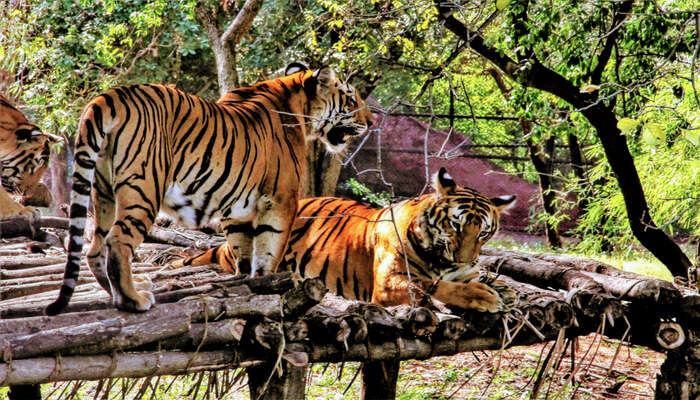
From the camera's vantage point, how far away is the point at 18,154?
4.16 metres

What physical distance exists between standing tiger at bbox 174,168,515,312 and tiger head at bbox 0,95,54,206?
0.94 m

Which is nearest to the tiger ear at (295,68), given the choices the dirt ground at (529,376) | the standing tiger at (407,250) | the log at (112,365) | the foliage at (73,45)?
the standing tiger at (407,250)

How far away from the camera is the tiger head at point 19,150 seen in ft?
13.4

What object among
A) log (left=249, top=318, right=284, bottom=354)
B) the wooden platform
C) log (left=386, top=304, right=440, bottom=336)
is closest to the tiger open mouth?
the wooden platform

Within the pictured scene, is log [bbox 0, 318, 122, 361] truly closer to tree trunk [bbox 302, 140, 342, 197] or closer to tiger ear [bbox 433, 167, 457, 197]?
tiger ear [bbox 433, 167, 457, 197]

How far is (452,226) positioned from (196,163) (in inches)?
43.7

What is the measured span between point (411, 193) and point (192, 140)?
26.6ft

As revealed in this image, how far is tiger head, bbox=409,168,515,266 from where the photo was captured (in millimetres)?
3529

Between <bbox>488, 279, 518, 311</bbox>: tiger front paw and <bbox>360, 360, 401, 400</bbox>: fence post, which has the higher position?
<bbox>488, 279, 518, 311</bbox>: tiger front paw

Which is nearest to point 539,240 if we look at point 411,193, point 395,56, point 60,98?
point 411,193

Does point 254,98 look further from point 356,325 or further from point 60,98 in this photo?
point 60,98

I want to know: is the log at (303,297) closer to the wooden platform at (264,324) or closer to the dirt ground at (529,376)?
the wooden platform at (264,324)

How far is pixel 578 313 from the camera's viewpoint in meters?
3.67

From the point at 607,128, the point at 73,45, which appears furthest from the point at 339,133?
the point at 73,45
